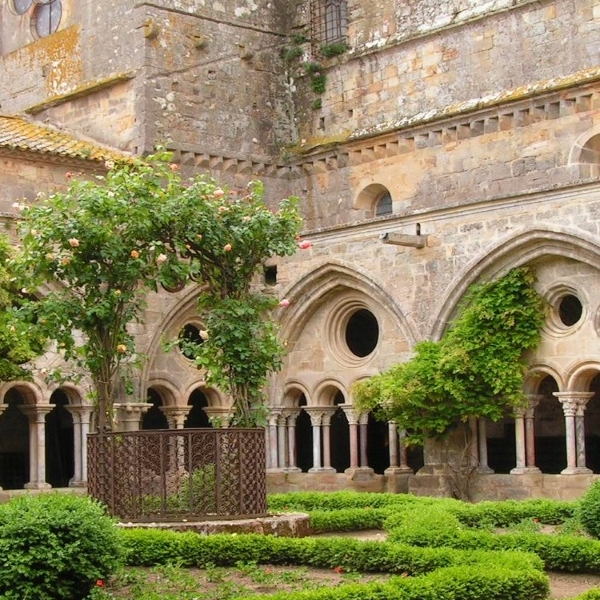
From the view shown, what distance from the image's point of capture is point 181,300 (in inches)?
1018

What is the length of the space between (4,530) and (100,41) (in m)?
18.2

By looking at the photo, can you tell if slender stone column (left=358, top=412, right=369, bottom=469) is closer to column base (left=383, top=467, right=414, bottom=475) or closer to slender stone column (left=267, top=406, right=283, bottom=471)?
column base (left=383, top=467, right=414, bottom=475)

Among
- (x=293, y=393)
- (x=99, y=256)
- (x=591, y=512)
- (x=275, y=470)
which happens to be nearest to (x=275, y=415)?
(x=293, y=393)

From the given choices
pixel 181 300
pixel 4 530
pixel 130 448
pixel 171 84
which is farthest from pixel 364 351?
pixel 4 530

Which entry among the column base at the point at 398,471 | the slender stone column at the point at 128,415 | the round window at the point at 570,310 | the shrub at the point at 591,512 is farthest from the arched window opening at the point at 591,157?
the shrub at the point at 591,512

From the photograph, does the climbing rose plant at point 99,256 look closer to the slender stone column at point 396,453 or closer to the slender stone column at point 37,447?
the slender stone column at point 37,447

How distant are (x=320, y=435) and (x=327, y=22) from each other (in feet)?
27.7

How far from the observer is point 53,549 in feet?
38.2

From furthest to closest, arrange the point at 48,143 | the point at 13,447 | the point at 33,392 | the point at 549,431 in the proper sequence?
the point at 13,447 → the point at 549,431 → the point at 48,143 → the point at 33,392

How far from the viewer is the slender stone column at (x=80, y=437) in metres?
24.8

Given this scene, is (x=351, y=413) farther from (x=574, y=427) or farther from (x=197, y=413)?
(x=197, y=413)

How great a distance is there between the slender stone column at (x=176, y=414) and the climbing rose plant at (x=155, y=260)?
8.27 m

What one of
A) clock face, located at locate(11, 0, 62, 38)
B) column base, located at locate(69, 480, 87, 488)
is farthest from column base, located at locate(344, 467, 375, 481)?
clock face, located at locate(11, 0, 62, 38)

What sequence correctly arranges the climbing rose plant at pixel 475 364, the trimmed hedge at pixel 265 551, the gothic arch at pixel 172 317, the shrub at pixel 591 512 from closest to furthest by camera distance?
the trimmed hedge at pixel 265 551, the shrub at pixel 591 512, the climbing rose plant at pixel 475 364, the gothic arch at pixel 172 317
